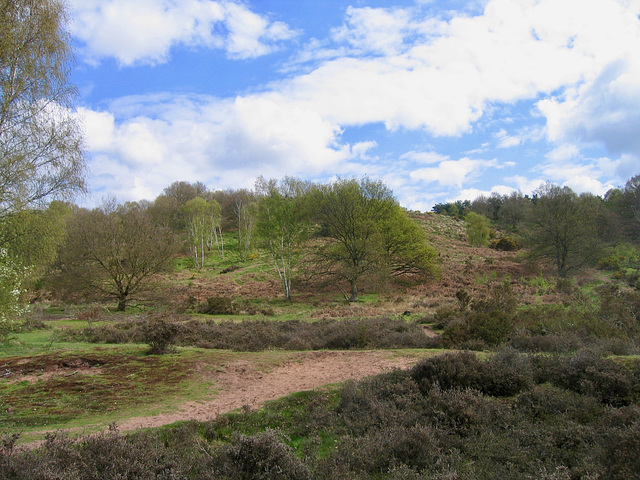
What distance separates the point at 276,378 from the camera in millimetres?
9297

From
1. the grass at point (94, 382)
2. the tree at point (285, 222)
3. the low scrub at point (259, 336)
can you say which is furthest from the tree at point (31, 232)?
the tree at point (285, 222)

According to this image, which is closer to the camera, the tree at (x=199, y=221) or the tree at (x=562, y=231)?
the tree at (x=562, y=231)

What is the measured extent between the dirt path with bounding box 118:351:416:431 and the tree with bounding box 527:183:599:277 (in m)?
32.5

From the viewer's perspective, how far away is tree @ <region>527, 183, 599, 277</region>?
35.2 metres

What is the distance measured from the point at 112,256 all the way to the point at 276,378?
2131 centimetres

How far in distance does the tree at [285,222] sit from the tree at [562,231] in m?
23.3

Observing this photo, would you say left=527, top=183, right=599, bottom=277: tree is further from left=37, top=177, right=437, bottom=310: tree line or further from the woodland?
the woodland

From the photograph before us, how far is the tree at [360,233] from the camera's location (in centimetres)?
3253

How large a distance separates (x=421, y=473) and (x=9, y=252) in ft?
40.9

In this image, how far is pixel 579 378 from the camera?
6.88 metres

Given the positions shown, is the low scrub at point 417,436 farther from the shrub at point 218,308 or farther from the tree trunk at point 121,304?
the tree trunk at point 121,304

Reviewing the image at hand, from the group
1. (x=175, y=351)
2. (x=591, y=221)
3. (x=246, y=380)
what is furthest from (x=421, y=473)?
(x=591, y=221)

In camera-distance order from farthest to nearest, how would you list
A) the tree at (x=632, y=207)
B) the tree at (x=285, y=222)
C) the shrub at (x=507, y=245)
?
the shrub at (x=507, y=245) < the tree at (x=632, y=207) < the tree at (x=285, y=222)

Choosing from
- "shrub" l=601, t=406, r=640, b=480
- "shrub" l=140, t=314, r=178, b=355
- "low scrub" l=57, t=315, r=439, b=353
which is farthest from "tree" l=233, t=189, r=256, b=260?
"shrub" l=601, t=406, r=640, b=480
